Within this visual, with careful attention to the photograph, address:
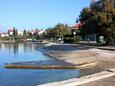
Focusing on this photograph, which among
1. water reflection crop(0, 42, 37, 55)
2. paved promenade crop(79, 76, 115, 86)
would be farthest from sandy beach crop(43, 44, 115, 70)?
water reflection crop(0, 42, 37, 55)

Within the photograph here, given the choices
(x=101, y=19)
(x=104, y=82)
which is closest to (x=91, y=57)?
(x=101, y=19)

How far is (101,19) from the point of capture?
4931cm

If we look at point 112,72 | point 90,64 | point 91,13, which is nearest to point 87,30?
point 91,13

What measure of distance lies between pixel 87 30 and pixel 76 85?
4030cm

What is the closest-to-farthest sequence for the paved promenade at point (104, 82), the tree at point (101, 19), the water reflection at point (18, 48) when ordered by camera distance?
the paved promenade at point (104, 82) < the tree at point (101, 19) < the water reflection at point (18, 48)

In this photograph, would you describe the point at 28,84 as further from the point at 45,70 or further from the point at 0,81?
the point at 45,70

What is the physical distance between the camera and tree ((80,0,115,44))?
49.8 metres

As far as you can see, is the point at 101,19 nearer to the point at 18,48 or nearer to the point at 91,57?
the point at 91,57

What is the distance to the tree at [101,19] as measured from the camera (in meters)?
49.8

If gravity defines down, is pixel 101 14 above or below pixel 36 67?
above

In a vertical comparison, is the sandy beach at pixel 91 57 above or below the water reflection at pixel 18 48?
above

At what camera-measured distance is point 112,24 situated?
50062 mm

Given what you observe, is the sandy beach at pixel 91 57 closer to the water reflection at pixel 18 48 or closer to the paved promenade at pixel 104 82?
the paved promenade at pixel 104 82

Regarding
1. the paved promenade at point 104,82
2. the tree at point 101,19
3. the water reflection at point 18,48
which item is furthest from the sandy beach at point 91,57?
the water reflection at point 18,48
